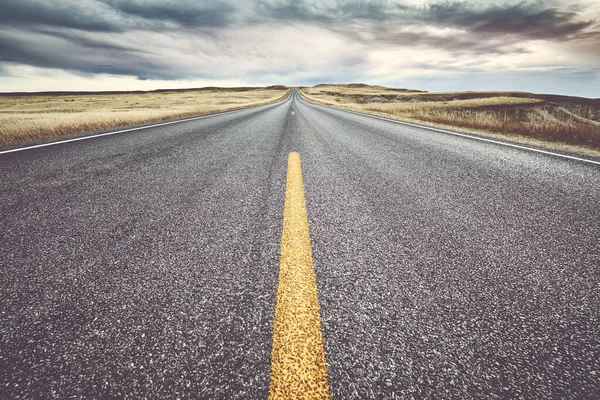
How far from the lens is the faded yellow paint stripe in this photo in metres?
0.88

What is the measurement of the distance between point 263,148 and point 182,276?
12.8 ft

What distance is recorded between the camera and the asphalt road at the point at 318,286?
0.94 meters

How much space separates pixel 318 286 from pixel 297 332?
0.31m

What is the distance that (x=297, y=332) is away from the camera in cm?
109

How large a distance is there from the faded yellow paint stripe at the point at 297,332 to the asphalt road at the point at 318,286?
4 cm

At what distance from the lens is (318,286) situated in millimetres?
1356

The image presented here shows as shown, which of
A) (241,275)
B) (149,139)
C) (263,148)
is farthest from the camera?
(149,139)

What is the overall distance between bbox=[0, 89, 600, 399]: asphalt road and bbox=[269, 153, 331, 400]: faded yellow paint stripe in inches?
1.5

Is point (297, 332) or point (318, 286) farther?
point (318, 286)

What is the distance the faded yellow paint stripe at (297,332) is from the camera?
88 cm

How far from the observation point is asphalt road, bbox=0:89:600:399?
0.94 metres

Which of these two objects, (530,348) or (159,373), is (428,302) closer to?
(530,348)

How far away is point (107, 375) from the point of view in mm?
932

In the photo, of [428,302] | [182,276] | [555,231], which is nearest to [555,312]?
[428,302]
